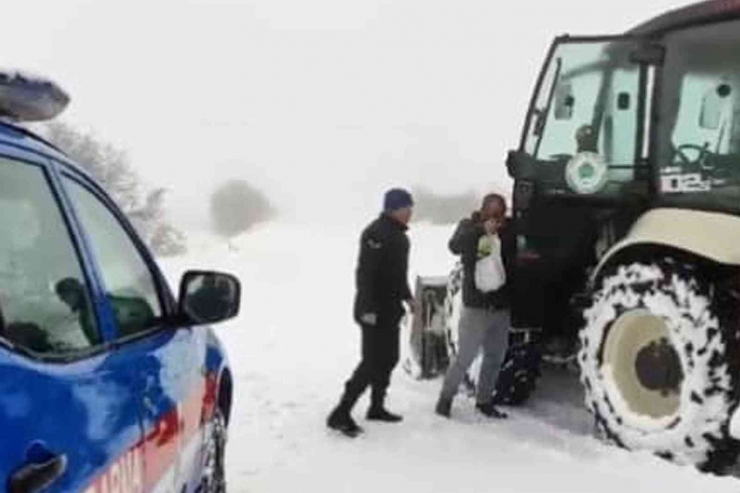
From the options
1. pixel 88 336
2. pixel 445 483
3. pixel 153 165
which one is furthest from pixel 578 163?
pixel 153 165

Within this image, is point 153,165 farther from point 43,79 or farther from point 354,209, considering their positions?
point 43,79

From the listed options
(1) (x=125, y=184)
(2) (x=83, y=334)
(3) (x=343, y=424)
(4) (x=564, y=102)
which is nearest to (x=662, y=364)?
(3) (x=343, y=424)

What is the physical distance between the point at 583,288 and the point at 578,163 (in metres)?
0.99

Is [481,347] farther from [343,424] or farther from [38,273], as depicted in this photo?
[38,273]

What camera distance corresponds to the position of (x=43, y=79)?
2951mm

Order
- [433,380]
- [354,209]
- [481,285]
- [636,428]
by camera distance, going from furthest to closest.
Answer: [354,209], [433,380], [481,285], [636,428]

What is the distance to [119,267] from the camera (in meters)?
3.76

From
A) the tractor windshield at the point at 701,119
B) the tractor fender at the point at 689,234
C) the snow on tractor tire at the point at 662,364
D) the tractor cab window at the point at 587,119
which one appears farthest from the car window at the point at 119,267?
the tractor cab window at the point at 587,119

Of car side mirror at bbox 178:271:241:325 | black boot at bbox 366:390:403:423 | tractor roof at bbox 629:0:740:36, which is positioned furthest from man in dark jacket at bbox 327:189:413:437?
car side mirror at bbox 178:271:241:325

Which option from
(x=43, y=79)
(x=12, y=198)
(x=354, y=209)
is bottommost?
(x=354, y=209)

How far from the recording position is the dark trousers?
835 centimetres

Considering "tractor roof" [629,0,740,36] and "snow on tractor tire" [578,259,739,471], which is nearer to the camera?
"snow on tractor tire" [578,259,739,471]

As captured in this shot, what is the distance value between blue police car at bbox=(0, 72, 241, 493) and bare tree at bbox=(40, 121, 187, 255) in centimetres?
3579

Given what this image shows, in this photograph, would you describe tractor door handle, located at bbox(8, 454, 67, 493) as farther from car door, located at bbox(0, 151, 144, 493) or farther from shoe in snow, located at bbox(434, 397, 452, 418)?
shoe in snow, located at bbox(434, 397, 452, 418)
